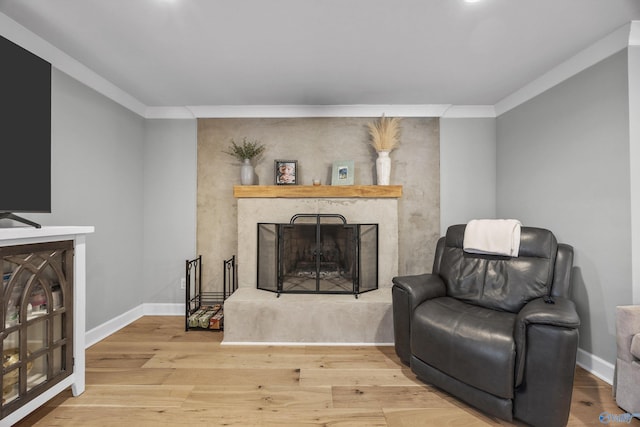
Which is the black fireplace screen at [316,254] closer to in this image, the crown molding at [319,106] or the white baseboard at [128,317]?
the white baseboard at [128,317]

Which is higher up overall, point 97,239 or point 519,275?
point 97,239

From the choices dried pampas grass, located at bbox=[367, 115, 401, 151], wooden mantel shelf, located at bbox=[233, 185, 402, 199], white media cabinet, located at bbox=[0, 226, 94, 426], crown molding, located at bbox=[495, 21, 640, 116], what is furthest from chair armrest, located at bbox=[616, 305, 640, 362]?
white media cabinet, located at bbox=[0, 226, 94, 426]

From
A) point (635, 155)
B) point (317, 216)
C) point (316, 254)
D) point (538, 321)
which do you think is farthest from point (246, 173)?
point (635, 155)

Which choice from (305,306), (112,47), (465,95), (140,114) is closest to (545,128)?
(465,95)

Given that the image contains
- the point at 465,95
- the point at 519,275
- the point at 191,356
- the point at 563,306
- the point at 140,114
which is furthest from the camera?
the point at 140,114

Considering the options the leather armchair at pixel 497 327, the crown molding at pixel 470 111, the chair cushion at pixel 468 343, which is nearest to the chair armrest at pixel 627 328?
the leather armchair at pixel 497 327

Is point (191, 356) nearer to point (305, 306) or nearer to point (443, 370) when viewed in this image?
point (305, 306)

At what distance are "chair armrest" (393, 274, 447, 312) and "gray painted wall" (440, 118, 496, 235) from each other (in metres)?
1.11

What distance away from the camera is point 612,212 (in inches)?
77.8

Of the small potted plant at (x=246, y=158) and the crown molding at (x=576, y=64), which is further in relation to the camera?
the small potted plant at (x=246, y=158)

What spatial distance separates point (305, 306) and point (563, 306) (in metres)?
1.82

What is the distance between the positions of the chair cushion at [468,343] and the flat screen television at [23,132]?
2356mm

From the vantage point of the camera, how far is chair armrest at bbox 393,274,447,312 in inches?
83.4

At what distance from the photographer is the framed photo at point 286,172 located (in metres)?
3.21
